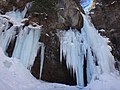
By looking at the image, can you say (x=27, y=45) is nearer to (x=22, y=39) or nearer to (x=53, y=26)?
(x=22, y=39)

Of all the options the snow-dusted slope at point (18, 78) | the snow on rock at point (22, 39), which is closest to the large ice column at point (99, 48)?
the snow-dusted slope at point (18, 78)

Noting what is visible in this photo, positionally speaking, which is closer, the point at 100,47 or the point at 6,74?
the point at 6,74

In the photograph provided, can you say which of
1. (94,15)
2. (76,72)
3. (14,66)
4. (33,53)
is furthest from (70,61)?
(94,15)

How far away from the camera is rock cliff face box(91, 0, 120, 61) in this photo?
13.2 metres

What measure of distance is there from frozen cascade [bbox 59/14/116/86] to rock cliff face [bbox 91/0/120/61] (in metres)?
0.95

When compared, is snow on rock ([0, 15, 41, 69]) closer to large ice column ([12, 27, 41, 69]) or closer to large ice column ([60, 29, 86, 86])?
large ice column ([12, 27, 41, 69])

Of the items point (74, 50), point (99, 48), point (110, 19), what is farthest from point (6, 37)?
point (110, 19)

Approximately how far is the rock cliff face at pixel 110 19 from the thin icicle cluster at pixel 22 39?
4000 millimetres

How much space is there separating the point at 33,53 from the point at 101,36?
4180 millimetres

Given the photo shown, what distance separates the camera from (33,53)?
1109cm

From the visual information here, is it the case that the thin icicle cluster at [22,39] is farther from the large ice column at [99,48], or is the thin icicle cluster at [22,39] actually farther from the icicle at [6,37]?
the large ice column at [99,48]

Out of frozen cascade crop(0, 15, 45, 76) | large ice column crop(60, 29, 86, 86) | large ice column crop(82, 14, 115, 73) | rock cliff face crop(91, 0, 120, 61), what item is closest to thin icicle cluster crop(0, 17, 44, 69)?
frozen cascade crop(0, 15, 45, 76)

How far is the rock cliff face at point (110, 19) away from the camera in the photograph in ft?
43.4

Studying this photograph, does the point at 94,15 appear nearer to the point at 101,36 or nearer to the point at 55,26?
the point at 101,36
